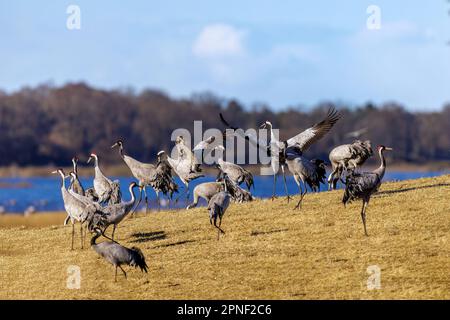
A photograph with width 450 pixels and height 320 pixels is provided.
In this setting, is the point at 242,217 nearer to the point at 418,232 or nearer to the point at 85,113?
the point at 418,232

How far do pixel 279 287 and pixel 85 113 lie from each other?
101815mm

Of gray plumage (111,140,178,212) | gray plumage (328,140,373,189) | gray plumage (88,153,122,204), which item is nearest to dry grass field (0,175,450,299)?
gray plumage (88,153,122,204)

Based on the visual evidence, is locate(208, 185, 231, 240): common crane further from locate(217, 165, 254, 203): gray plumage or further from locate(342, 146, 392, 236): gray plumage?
locate(217, 165, 254, 203): gray plumage

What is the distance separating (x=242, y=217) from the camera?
19.2 m

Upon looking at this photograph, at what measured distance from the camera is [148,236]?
1842 centimetres

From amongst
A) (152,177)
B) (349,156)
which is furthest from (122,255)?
(349,156)

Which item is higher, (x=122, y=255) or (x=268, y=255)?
(x=122, y=255)

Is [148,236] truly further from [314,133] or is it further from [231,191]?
[314,133]

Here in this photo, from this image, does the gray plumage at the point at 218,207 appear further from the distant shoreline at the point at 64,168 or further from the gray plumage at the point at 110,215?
the distant shoreline at the point at 64,168

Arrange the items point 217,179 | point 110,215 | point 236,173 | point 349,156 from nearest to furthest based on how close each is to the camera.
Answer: point 110,215, point 349,156, point 217,179, point 236,173

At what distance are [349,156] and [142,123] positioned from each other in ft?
298

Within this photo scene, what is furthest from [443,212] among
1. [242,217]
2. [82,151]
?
[82,151]

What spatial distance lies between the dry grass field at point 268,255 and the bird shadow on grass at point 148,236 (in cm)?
3

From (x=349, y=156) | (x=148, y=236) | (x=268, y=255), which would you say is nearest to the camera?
(x=268, y=255)
